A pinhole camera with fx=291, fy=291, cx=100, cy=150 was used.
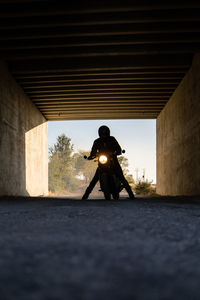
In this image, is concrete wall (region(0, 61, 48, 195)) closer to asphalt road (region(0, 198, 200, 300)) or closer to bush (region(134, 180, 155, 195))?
bush (region(134, 180, 155, 195))

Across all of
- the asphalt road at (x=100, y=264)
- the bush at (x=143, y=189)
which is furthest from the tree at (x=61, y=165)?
the asphalt road at (x=100, y=264)

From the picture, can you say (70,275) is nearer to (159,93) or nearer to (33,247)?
(33,247)

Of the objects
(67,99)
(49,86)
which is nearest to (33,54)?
(49,86)

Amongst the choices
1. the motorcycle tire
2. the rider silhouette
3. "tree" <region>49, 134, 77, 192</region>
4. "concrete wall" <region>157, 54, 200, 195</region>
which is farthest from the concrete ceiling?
"tree" <region>49, 134, 77, 192</region>

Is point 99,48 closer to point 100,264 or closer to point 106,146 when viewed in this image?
point 106,146

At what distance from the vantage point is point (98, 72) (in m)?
11.2

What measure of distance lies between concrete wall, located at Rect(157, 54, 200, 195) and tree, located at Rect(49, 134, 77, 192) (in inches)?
1599

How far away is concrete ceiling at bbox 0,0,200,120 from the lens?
721 cm

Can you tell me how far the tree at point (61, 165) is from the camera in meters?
55.2

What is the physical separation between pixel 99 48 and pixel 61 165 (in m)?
49.0

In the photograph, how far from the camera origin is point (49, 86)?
40.7 feet

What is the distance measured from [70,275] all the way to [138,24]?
26.3 ft

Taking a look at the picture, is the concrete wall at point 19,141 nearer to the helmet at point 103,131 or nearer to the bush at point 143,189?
the helmet at point 103,131

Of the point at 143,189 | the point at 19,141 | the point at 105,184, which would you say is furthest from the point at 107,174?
the point at 143,189
